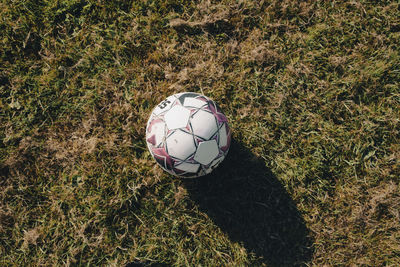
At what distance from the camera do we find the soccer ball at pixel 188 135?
256 centimetres

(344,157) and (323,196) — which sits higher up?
(344,157)

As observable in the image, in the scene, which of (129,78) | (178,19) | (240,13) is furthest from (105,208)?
(240,13)

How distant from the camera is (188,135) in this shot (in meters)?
2.55

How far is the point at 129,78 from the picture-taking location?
3545mm

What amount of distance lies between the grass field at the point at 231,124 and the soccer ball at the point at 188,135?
71 centimetres

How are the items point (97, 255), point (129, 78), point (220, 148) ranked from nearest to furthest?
point (220, 148)
point (97, 255)
point (129, 78)

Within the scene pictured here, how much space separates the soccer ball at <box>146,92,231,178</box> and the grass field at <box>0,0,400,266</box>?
71 centimetres

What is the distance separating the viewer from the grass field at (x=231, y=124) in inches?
131

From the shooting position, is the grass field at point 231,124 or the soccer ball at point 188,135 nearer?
the soccer ball at point 188,135

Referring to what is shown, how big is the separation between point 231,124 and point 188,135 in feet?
3.28

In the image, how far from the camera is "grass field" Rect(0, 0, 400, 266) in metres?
3.34

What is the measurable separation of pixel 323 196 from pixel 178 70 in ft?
7.10

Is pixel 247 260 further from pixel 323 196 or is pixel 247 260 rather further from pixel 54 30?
pixel 54 30

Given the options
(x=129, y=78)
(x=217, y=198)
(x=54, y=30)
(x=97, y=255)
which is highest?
(x=54, y=30)
